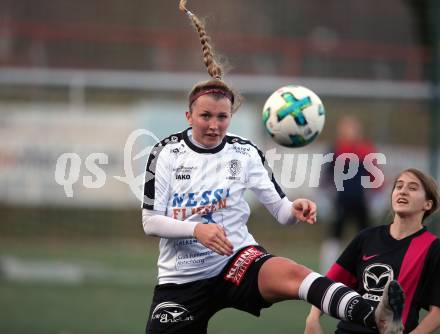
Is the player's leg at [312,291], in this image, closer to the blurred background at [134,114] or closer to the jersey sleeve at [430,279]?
the jersey sleeve at [430,279]

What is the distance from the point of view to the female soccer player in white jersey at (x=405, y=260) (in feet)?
15.0

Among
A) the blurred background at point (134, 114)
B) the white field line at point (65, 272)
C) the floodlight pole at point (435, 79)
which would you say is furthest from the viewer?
the white field line at point (65, 272)

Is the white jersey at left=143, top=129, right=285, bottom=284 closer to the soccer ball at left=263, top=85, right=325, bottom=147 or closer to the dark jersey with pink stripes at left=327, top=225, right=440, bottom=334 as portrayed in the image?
the soccer ball at left=263, top=85, right=325, bottom=147

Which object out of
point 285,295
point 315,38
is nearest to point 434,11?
point 285,295

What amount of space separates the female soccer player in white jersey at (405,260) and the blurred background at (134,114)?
105 inches

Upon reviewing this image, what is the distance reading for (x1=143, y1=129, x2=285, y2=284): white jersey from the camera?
4883mm

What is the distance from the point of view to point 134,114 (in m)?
13.0

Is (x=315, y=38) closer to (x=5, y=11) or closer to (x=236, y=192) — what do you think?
(x=5, y=11)

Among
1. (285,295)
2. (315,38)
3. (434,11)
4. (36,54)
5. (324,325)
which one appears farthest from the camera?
(315,38)

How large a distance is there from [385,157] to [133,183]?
15.4ft

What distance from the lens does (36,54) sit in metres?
15.4

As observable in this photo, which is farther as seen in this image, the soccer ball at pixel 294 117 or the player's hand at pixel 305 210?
the soccer ball at pixel 294 117

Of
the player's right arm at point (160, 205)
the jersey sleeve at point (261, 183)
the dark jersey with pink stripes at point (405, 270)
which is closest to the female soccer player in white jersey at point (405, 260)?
the dark jersey with pink stripes at point (405, 270)

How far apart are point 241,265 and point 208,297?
0.79ft
